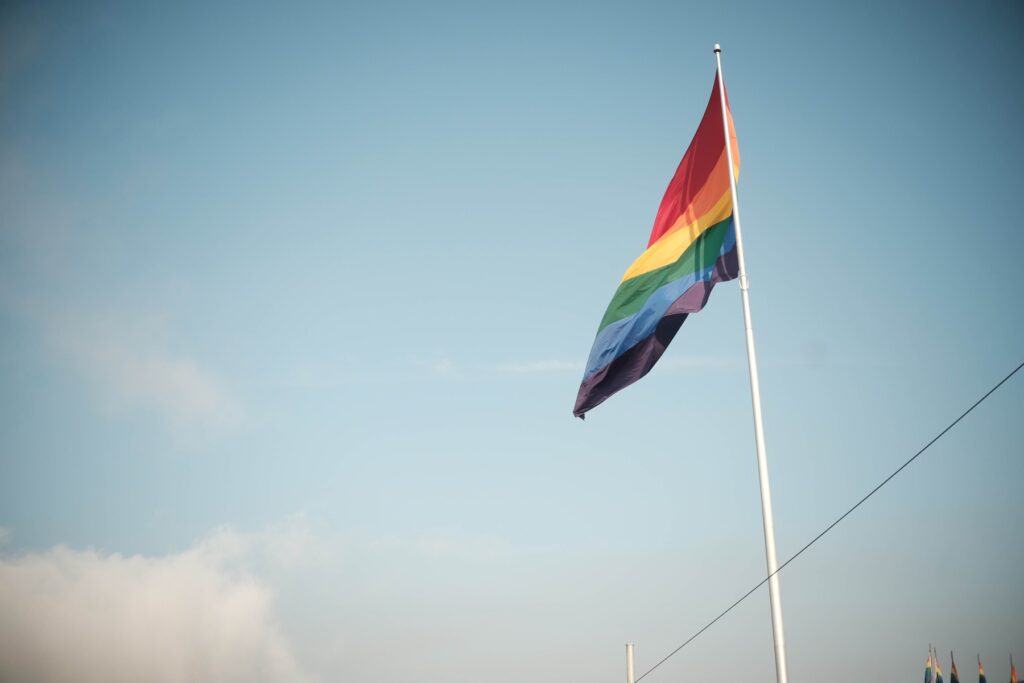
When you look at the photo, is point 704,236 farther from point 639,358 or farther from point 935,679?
point 935,679

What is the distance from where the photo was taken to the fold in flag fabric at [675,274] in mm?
13898

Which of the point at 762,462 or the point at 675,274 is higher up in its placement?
the point at 675,274

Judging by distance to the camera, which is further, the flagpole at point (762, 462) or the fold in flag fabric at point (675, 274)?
the fold in flag fabric at point (675, 274)

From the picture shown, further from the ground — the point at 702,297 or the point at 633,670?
the point at 702,297

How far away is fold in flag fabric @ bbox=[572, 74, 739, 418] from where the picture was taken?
547 inches

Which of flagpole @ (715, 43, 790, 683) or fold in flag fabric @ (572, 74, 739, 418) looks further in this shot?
fold in flag fabric @ (572, 74, 739, 418)

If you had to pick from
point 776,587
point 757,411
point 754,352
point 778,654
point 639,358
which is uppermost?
point 639,358

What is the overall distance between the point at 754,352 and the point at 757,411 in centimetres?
97

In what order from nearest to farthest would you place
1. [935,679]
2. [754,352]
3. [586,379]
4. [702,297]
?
1. [754,352]
2. [702,297]
3. [586,379]
4. [935,679]

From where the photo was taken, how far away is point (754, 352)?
39.0 ft

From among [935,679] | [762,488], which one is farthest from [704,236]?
[935,679]

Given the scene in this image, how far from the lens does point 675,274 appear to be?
1438cm

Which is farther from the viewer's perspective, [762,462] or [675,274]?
[675,274]

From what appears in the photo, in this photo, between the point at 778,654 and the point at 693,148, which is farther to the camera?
the point at 693,148
